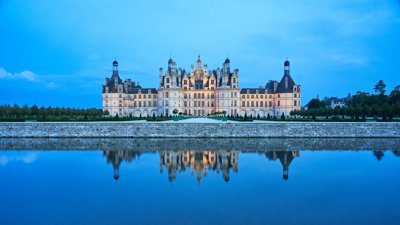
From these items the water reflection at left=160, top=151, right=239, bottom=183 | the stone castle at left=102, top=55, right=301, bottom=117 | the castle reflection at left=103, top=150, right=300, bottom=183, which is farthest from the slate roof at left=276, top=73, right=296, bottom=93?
the water reflection at left=160, top=151, right=239, bottom=183

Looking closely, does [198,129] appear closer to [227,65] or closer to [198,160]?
[198,160]

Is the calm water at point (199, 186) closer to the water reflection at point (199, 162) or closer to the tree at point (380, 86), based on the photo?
the water reflection at point (199, 162)

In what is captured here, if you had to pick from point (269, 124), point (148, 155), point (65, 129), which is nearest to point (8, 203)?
point (148, 155)

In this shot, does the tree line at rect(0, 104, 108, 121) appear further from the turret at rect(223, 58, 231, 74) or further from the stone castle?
the turret at rect(223, 58, 231, 74)

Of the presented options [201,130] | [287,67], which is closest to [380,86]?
[287,67]

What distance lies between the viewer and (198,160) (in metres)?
13.5

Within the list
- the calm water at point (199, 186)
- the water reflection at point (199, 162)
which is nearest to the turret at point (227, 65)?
the calm water at point (199, 186)

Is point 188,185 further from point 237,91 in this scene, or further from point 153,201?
point 237,91

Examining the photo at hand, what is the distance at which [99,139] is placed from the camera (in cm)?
2127

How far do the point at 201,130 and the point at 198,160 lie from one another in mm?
8612

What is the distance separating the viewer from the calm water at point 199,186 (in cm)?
729

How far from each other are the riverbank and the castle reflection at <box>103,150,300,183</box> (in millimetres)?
6102

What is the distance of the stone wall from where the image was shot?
22031mm

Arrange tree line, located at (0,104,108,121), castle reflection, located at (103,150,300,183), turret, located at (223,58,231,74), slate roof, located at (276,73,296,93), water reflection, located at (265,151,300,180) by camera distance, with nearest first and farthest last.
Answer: castle reflection, located at (103,150,300,183) → water reflection, located at (265,151,300,180) → tree line, located at (0,104,108,121) → slate roof, located at (276,73,296,93) → turret, located at (223,58,231,74)
